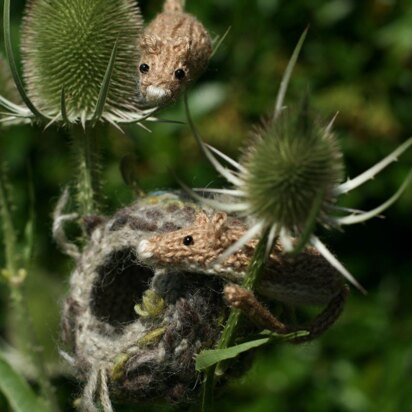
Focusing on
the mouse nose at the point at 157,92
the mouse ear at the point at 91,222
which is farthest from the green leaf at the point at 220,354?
the mouse nose at the point at 157,92

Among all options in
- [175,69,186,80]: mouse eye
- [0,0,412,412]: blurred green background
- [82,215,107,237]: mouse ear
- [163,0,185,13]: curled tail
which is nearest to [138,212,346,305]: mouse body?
[82,215,107,237]: mouse ear

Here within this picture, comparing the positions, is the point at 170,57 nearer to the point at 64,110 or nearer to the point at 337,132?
the point at 64,110

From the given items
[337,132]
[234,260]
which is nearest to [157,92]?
[234,260]

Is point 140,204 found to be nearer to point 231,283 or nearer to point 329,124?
point 231,283

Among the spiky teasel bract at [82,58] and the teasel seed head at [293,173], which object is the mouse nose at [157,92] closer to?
the spiky teasel bract at [82,58]

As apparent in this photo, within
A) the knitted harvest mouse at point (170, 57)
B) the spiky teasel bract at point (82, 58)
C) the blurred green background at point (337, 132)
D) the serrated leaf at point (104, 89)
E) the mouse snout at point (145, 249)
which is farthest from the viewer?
the blurred green background at point (337, 132)

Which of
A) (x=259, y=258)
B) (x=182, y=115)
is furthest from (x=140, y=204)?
(x=182, y=115)
